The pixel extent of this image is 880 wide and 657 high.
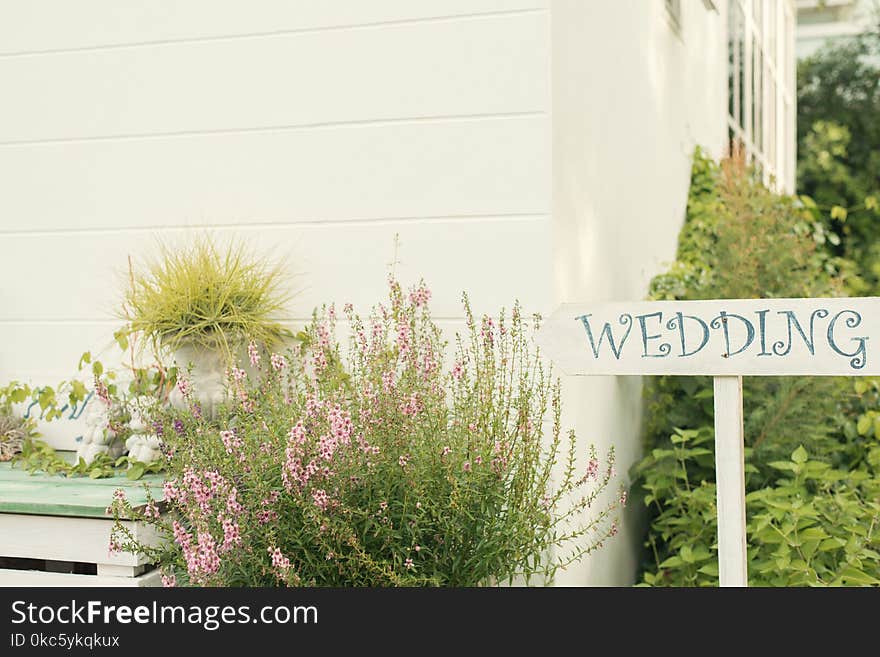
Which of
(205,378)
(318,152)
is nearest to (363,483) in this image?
(205,378)

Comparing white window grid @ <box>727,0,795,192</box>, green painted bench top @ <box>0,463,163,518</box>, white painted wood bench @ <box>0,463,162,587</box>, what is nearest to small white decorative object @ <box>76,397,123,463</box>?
green painted bench top @ <box>0,463,163,518</box>

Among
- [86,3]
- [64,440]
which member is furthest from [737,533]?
[86,3]

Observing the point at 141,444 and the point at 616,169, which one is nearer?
the point at 141,444

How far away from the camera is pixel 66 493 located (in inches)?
99.3

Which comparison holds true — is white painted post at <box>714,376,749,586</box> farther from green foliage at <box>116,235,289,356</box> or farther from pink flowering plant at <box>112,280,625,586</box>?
green foliage at <box>116,235,289,356</box>

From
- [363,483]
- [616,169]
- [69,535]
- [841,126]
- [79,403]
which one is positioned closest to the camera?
[363,483]

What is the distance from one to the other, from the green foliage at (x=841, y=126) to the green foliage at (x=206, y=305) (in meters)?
8.47

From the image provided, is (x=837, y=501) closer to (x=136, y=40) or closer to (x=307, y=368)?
(x=307, y=368)

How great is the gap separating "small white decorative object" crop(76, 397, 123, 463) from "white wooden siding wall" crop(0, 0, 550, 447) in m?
0.36

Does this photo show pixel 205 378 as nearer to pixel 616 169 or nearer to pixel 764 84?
pixel 616 169

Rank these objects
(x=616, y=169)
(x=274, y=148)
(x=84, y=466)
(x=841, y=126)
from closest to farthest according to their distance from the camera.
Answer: (x=84, y=466) → (x=274, y=148) → (x=616, y=169) → (x=841, y=126)

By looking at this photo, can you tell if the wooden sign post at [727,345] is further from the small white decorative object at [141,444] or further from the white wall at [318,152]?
the small white decorative object at [141,444]

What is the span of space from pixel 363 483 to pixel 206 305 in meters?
0.80

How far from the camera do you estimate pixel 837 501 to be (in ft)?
10.6
